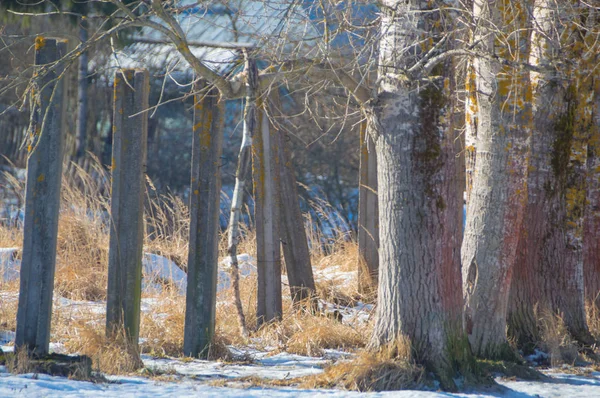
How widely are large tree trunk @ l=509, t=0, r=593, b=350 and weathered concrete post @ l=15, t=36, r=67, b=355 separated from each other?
12.0 ft

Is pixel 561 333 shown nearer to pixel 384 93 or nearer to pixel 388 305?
pixel 388 305

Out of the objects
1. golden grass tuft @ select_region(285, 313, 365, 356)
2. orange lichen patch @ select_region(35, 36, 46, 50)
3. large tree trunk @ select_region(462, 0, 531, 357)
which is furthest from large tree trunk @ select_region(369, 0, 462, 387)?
orange lichen patch @ select_region(35, 36, 46, 50)

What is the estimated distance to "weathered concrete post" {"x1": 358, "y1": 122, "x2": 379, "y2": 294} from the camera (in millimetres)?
7559

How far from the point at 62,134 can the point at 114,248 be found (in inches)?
36.6

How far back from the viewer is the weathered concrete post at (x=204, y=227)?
5.04 metres

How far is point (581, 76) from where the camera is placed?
6.02 m

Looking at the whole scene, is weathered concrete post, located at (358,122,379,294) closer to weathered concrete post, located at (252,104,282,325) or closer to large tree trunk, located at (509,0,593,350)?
weathered concrete post, located at (252,104,282,325)

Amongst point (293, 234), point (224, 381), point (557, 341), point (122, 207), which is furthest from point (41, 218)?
point (557, 341)

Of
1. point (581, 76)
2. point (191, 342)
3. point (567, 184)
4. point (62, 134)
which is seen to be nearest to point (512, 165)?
point (567, 184)

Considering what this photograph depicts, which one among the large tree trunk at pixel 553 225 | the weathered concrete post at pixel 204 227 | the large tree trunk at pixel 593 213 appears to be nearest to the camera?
the weathered concrete post at pixel 204 227

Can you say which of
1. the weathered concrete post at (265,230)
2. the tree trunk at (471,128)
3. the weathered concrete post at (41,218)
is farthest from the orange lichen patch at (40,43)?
the tree trunk at (471,128)

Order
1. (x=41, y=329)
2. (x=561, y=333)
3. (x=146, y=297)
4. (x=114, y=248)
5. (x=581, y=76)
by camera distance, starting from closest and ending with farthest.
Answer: (x=41, y=329)
(x=114, y=248)
(x=561, y=333)
(x=581, y=76)
(x=146, y=297)

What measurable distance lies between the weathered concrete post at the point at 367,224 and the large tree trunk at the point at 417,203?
2.99 meters

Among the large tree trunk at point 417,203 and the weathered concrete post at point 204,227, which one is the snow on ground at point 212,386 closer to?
the weathered concrete post at point 204,227
